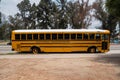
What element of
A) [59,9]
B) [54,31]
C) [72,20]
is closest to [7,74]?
[54,31]


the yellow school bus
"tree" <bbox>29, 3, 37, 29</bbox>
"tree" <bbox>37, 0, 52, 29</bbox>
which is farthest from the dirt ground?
"tree" <bbox>29, 3, 37, 29</bbox>

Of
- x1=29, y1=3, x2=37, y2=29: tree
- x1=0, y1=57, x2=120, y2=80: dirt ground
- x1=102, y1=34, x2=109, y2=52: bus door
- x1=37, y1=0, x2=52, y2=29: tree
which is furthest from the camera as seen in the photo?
x1=29, y1=3, x2=37, y2=29: tree

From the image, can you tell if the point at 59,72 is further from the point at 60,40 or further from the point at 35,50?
the point at 35,50

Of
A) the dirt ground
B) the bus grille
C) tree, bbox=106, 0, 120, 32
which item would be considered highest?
tree, bbox=106, 0, 120, 32

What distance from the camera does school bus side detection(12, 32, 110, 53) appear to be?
31594 millimetres

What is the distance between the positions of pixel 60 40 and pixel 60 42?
191 millimetres

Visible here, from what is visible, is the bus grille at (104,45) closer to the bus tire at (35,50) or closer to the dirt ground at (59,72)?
the bus tire at (35,50)

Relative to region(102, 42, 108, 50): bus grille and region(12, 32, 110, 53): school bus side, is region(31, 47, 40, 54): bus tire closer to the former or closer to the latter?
region(12, 32, 110, 53): school bus side

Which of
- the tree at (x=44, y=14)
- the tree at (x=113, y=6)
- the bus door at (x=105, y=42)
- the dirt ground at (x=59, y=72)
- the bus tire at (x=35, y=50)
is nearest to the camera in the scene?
the dirt ground at (x=59, y=72)

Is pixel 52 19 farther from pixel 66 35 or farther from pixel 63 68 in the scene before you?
pixel 63 68

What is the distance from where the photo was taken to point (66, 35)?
104ft

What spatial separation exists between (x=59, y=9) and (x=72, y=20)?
23.6 ft

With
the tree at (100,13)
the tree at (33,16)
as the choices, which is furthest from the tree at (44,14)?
the tree at (100,13)

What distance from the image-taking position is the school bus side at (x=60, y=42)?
31.6m
